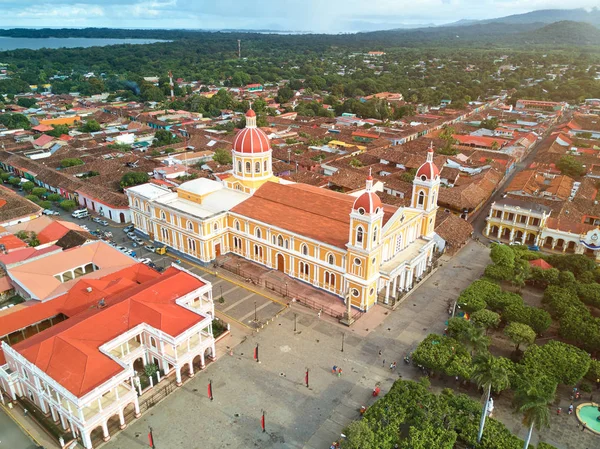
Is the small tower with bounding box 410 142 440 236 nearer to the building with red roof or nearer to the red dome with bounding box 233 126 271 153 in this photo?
the red dome with bounding box 233 126 271 153

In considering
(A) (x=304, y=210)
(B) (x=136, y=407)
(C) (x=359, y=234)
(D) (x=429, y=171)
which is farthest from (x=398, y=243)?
(B) (x=136, y=407)

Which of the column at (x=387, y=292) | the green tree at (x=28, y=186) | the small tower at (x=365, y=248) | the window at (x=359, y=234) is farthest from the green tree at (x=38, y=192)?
the column at (x=387, y=292)

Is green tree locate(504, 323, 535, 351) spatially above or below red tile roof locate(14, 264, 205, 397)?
below

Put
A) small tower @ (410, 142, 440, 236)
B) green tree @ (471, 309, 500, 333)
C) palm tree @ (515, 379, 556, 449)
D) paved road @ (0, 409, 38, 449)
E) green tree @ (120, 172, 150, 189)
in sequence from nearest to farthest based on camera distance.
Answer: palm tree @ (515, 379, 556, 449)
paved road @ (0, 409, 38, 449)
green tree @ (471, 309, 500, 333)
small tower @ (410, 142, 440, 236)
green tree @ (120, 172, 150, 189)

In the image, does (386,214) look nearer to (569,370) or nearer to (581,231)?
(569,370)

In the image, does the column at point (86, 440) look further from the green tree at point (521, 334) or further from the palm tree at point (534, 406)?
the green tree at point (521, 334)

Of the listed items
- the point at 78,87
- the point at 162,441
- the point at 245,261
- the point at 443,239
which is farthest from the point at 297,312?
the point at 78,87

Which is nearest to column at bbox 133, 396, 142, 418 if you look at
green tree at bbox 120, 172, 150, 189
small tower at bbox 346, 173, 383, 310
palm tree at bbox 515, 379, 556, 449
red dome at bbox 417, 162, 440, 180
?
small tower at bbox 346, 173, 383, 310
